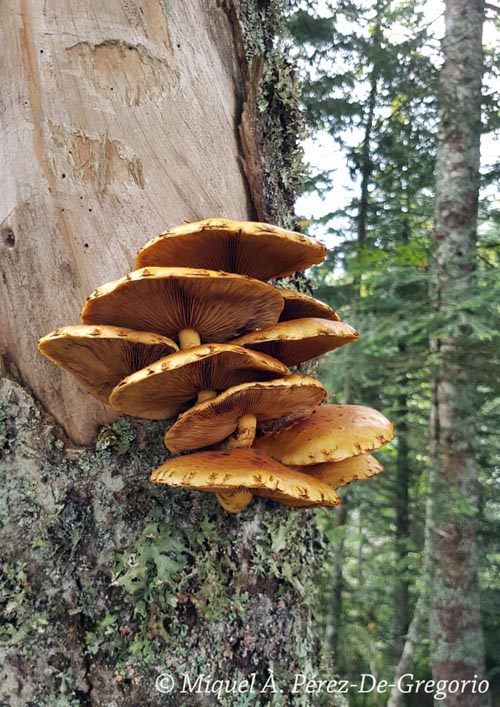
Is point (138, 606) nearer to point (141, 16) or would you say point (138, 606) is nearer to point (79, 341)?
point (79, 341)

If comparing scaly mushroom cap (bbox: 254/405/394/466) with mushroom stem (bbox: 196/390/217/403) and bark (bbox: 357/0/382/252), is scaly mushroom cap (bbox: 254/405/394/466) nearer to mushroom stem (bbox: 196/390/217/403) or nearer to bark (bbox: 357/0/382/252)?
mushroom stem (bbox: 196/390/217/403)

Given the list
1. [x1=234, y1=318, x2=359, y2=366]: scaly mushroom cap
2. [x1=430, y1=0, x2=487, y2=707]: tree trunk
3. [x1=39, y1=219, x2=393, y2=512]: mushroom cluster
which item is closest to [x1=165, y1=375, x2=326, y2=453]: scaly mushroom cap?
[x1=39, y1=219, x2=393, y2=512]: mushroom cluster

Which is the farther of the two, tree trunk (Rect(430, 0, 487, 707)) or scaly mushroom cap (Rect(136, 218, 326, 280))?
tree trunk (Rect(430, 0, 487, 707))

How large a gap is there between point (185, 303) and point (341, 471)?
75cm

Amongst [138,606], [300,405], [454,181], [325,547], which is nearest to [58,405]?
[138,606]

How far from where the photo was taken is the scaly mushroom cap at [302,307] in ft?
4.83

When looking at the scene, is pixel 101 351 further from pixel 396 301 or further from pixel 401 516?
pixel 401 516

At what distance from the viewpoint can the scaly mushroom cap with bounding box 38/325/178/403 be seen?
1.24 metres

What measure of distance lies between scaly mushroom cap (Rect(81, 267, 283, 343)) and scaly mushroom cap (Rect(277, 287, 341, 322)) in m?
0.04

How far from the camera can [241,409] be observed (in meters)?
1.47

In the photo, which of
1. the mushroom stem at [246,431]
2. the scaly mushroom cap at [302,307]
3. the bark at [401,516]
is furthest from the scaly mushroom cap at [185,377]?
the bark at [401,516]

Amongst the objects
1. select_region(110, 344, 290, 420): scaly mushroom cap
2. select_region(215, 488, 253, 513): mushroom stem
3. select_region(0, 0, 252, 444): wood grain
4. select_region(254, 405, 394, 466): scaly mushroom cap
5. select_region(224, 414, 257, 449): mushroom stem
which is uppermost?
select_region(0, 0, 252, 444): wood grain

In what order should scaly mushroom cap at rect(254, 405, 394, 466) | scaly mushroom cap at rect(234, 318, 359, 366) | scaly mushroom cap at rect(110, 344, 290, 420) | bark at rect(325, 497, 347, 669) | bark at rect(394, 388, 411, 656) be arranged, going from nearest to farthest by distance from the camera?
scaly mushroom cap at rect(110, 344, 290, 420), scaly mushroom cap at rect(234, 318, 359, 366), scaly mushroom cap at rect(254, 405, 394, 466), bark at rect(325, 497, 347, 669), bark at rect(394, 388, 411, 656)

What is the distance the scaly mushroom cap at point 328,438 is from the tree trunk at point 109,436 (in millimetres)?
231
